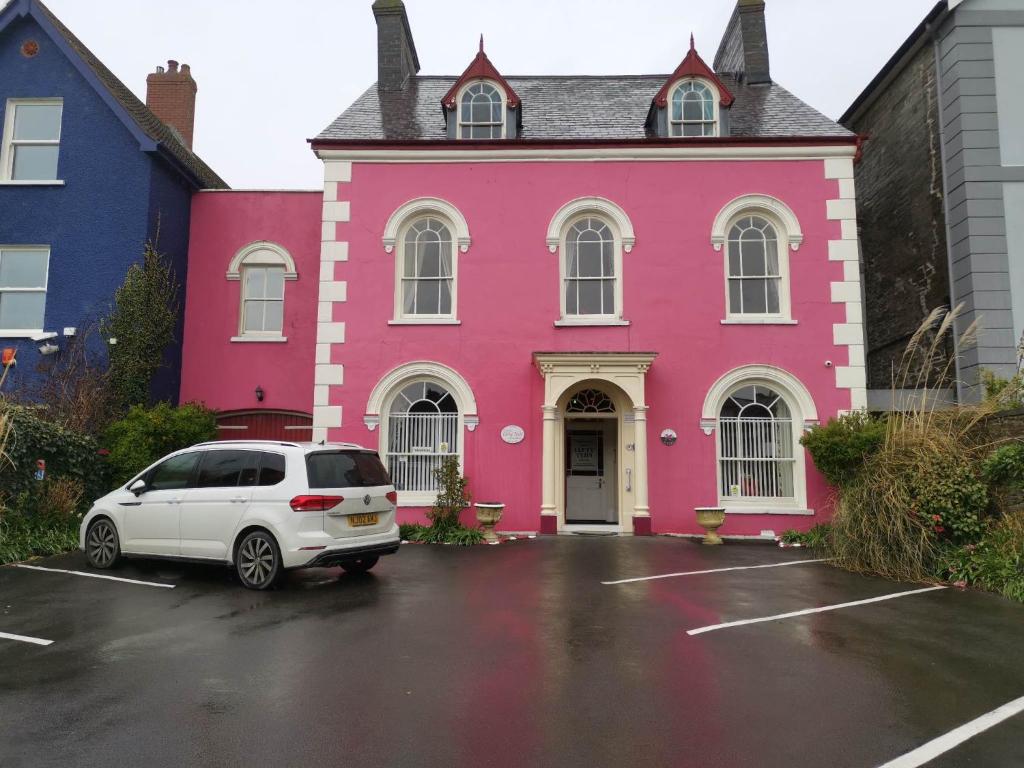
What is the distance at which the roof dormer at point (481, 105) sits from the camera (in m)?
14.5

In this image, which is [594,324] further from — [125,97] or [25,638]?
[125,97]

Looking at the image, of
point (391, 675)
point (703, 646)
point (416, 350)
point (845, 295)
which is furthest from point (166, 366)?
point (845, 295)

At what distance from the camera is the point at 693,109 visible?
1435cm

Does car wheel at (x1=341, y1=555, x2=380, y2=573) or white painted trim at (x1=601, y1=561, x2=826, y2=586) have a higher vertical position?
car wheel at (x1=341, y1=555, x2=380, y2=573)

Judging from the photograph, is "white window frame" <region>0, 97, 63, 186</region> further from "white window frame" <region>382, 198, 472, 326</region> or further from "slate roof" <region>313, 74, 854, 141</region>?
"white window frame" <region>382, 198, 472, 326</region>

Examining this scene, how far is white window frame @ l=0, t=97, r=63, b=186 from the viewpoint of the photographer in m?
14.3

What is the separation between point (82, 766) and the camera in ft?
11.8

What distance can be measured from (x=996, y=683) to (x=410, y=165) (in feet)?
41.3

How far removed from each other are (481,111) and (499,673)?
1233cm

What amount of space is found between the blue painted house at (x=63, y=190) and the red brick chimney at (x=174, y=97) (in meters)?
5.96

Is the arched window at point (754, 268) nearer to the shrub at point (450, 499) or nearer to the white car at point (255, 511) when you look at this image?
the shrub at point (450, 499)

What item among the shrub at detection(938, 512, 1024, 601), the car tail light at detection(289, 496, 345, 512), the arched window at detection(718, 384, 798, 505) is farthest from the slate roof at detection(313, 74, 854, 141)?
the car tail light at detection(289, 496, 345, 512)

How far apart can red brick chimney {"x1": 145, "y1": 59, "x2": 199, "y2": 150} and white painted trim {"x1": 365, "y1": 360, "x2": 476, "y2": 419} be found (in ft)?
41.1

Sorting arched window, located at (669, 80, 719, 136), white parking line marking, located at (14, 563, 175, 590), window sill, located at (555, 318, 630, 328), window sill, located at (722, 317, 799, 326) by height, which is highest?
arched window, located at (669, 80, 719, 136)
